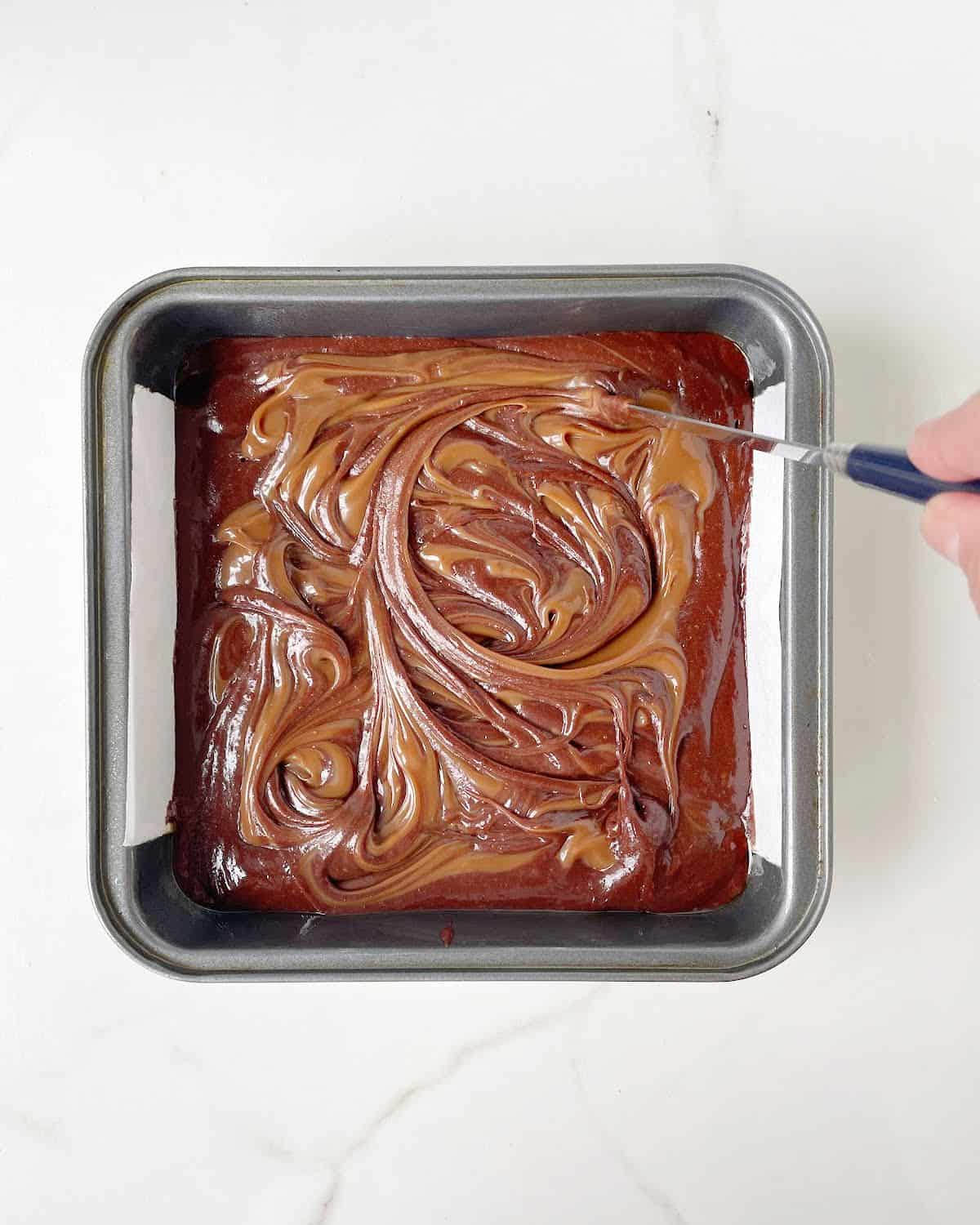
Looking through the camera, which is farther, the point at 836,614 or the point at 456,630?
the point at 836,614

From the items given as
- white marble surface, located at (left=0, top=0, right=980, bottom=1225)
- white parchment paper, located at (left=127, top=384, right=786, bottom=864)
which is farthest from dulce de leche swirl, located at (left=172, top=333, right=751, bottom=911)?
white marble surface, located at (left=0, top=0, right=980, bottom=1225)

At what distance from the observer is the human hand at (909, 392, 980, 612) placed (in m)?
1.12

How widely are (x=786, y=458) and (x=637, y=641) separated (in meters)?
0.44

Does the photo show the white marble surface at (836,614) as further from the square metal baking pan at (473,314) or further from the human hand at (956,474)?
the human hand at (956,474)

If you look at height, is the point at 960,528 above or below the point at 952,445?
below

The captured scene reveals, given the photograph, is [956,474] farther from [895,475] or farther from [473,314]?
[473,314]

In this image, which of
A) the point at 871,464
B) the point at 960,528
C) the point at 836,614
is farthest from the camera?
the point at 836,614

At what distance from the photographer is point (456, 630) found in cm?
170

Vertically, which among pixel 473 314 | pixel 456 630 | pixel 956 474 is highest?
pixel 473 314

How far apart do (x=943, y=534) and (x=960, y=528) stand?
0.02 meters

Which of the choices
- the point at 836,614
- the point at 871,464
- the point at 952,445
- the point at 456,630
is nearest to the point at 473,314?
the point at 456,630

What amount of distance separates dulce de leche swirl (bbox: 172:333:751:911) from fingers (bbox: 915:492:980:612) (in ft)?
1.82

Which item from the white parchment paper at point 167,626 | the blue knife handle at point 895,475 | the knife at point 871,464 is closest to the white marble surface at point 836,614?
the white parchment paper at point 167,626
